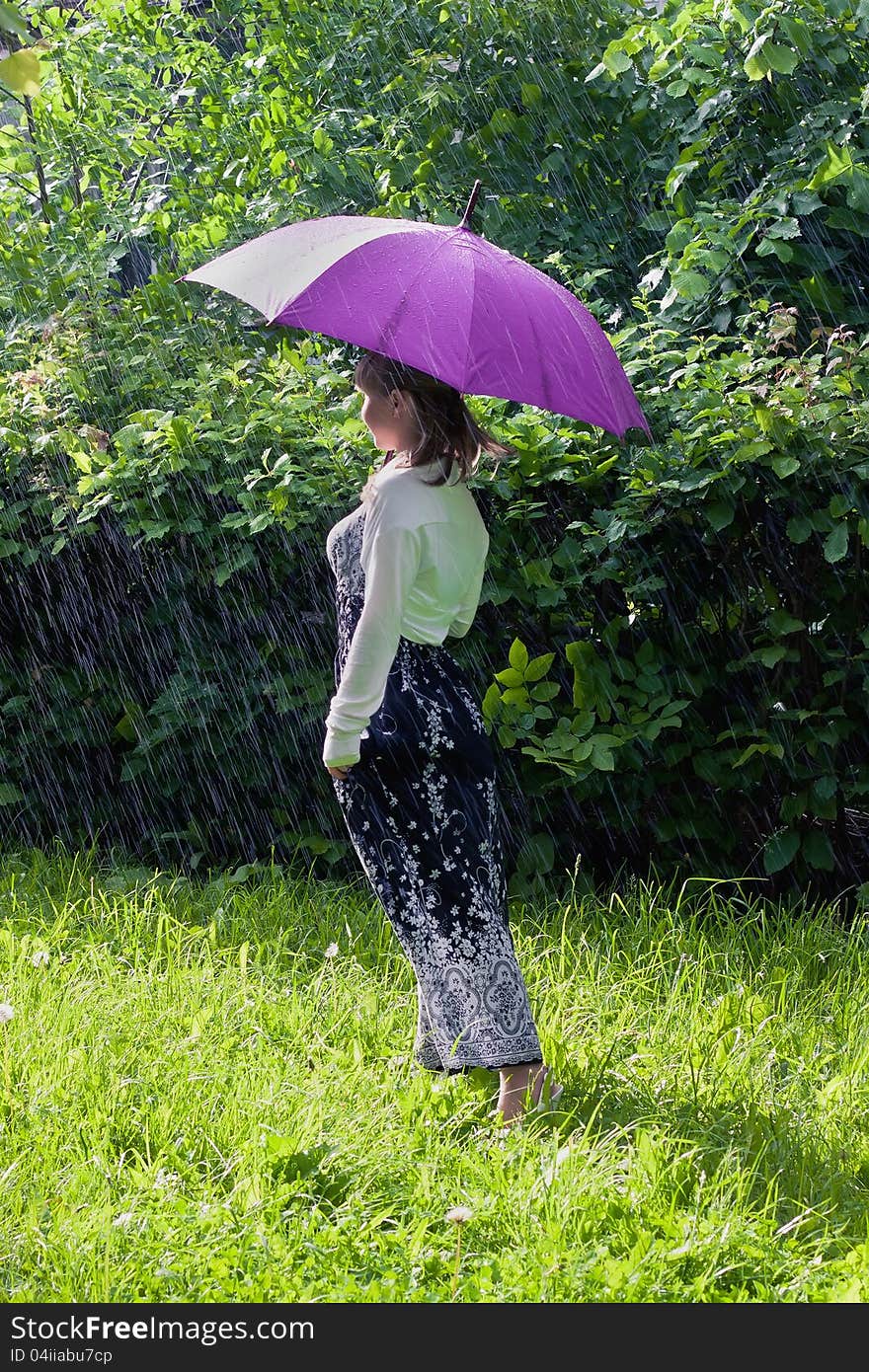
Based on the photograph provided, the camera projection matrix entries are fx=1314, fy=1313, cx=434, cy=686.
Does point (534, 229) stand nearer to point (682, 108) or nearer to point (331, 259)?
point (682, 108)

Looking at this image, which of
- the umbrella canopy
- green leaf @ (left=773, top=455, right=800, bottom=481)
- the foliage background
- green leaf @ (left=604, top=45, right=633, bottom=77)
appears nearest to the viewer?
the umbrella canopy

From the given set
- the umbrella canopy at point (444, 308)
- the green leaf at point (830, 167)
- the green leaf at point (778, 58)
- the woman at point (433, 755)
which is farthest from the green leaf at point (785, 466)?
the green leaf at point (778, 58)

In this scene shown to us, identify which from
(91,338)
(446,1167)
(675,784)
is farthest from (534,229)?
(446,1167)

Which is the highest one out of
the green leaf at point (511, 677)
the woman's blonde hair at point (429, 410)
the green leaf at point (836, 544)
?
the woman's blonde hair at point (429, 410)

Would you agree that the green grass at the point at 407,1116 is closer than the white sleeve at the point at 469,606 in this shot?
Yes

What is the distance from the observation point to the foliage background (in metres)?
3.81

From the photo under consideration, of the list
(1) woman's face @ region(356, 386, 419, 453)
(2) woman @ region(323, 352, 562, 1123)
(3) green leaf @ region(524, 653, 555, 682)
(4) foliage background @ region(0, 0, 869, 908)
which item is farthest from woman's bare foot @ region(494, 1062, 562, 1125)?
(1) woman's face @ region(356, 386, 419, 453)

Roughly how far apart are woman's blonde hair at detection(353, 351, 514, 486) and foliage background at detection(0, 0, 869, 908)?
3.42ft

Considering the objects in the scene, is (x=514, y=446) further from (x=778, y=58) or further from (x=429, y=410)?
(x=778, y=58)

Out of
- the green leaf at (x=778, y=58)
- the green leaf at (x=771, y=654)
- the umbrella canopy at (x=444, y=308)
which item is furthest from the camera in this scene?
the green leaf at (x=778, y=58)

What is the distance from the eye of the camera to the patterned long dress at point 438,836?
2.80m

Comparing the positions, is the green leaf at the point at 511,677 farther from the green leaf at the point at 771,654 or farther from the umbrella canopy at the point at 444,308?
the umbrella canopy at the point at 444,308

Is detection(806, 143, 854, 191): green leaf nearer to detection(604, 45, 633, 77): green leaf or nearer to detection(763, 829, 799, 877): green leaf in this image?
detection(604, 45, 633, 77): green leaf
